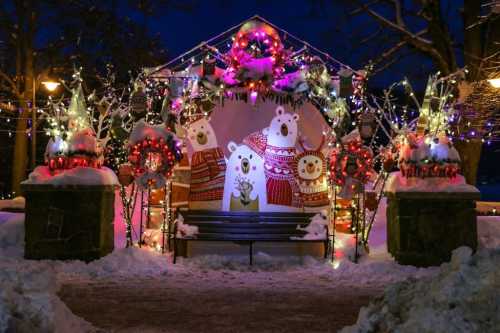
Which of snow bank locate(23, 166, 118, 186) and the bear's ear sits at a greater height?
the bear's ear

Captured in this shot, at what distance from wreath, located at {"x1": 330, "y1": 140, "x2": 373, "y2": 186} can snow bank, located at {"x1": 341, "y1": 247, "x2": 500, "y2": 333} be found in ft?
→ 23.6

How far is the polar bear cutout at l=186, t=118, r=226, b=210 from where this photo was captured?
15.5 m

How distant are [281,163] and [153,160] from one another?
10.7ft

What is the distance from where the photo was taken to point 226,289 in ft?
33.4

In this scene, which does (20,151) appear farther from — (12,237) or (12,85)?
(12,237)

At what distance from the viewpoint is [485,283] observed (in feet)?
17.9

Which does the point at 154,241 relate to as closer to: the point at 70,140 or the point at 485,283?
the point at 70,140

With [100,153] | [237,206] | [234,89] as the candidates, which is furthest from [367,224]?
[100,153]

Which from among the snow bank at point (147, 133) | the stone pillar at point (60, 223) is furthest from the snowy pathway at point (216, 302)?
the snow bank at point (147, 133)

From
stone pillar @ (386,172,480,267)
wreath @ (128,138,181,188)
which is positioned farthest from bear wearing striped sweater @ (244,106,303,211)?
stone pillar @ (386,172,480,267)

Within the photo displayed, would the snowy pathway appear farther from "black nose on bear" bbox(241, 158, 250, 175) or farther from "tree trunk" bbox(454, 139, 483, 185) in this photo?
"tree trunk" bbox(454, 139, 483, 185)

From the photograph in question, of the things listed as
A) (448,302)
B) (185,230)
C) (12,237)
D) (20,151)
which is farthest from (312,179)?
(20,151)

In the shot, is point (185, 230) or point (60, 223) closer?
point (60, 223)

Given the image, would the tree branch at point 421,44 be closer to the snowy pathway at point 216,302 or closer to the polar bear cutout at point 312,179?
the polar bear cutout at point 312,179
